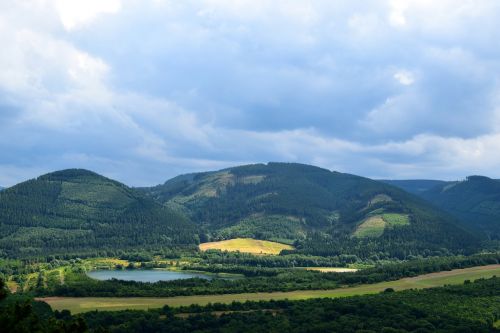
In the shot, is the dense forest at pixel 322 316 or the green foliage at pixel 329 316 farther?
the green foliage at pixel 329 316

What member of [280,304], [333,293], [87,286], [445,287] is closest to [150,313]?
[280,304]

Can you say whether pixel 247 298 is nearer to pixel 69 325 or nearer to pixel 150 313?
pixel 150 313

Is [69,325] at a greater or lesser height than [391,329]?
greater

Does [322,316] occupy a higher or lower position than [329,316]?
higher

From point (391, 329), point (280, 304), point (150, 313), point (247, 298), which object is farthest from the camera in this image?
point (247, 298)

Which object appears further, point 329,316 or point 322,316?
point 329,316

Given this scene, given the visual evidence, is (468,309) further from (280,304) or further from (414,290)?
(280,304)

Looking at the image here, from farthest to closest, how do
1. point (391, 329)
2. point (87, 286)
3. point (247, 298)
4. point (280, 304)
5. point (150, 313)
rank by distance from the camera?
point (87, 286) < point (247, 298) < point (280, 304) < point (150, 313) < point (391, 329)

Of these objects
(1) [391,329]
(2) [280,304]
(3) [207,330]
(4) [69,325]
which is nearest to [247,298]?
(2) [280,304]

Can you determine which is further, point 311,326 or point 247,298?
point 247,298

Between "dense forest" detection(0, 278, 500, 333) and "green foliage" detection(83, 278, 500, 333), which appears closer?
"dense forest" detection(0, 278, 500, 333)

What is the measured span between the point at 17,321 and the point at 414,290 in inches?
5840

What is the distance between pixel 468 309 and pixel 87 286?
116m

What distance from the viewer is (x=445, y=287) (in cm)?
18888
